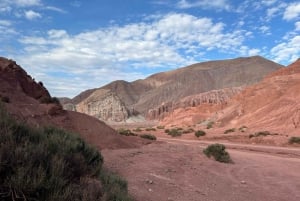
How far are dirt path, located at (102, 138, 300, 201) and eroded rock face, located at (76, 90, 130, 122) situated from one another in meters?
88.5

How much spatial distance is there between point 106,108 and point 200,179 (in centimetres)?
9690

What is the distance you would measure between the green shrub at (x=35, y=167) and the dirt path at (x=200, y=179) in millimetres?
2291

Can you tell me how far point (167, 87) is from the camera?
141 metres

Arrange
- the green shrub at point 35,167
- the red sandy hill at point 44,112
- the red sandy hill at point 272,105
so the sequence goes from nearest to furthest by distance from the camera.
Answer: the green shrub at point 35,167
the red sandy hill at point 44,112
the red sandy hill at point 272,105

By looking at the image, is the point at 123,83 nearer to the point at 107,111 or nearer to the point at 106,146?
the point at 107,111

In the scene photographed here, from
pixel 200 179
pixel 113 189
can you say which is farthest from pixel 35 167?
pixel 200 179

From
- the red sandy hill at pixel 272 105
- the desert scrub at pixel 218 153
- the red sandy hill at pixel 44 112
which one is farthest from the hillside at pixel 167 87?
the desert scrub at pixel 218 153

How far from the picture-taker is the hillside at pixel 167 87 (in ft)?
351

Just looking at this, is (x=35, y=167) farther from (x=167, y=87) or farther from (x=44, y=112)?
(x=167, y=87)

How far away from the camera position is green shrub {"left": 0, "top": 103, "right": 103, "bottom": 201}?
435cm

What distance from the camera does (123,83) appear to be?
164m

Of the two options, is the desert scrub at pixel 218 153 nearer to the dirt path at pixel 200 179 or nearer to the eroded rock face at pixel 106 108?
the dirt path at pixel 200 179

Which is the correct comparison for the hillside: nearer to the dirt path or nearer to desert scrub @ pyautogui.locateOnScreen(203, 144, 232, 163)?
desert scrub @ pyautogui.locateOnScreen(203, 144, 232, 163)

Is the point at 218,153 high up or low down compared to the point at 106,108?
down
